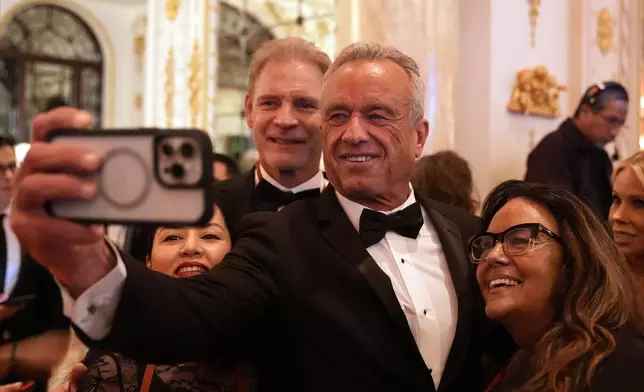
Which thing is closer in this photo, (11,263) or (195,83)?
(11,263)

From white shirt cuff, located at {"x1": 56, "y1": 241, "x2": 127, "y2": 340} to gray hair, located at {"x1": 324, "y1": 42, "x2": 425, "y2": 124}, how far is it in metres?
0.86

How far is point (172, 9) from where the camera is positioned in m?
5.80

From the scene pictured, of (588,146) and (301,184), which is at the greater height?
(588,146)

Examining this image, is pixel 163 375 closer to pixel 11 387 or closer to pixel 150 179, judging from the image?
pixel 11 387

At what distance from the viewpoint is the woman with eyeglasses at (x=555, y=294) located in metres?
→ 1.46

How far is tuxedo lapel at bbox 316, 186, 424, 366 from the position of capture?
1.59 meters

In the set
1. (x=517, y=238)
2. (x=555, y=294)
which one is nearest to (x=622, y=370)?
(x=555, y=294)

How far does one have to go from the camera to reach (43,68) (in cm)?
874

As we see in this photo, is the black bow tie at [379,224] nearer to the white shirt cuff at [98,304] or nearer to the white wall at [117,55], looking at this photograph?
the white shirt cuff at [98,304]

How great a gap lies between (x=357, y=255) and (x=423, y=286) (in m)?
0.20

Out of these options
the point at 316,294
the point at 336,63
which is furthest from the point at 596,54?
the point at 316,294

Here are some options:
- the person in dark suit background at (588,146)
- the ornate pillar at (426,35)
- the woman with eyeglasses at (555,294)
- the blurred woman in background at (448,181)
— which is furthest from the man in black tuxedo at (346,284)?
the ornate pillar at (426,35)

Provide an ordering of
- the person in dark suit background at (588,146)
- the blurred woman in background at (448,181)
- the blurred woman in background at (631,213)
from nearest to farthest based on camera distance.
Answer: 1. the blurred woman in background at (631,213)
2. the blurred woman in background at (448,181)
3. the person in dark suit background at (588,146)

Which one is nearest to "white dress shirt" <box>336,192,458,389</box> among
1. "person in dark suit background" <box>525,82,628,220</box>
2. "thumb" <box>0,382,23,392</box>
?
"thumb" <box>0,382,23,392</box>
